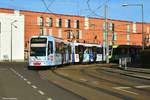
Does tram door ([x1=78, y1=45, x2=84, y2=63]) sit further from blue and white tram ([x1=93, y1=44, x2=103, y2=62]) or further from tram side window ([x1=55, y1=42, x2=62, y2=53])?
tram side window ([x1=55, y1=42, x2=62, y2=53])

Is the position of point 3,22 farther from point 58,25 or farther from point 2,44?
point 58,25

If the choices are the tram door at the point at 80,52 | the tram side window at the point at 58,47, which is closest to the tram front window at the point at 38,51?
the tram side window at the point at 58,47

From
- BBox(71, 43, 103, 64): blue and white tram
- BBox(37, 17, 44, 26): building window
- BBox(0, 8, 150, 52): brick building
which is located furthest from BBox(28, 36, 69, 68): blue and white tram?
BBox(37, 17, 44, 26): building window

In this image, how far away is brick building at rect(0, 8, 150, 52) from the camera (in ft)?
367

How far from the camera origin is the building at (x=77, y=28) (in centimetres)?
11149

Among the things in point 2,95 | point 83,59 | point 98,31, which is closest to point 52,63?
point 83,59

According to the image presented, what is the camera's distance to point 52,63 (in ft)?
159

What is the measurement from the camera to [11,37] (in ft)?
330

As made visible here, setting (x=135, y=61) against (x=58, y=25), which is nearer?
(x=135, y=61)

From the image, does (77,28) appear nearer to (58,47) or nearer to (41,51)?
(58,47)

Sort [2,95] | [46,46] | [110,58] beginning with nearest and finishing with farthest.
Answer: [2,95] < [46,46] < [110,58]

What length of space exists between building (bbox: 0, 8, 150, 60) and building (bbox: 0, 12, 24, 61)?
269 centimetres

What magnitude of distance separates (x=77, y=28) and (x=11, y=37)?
26737mm

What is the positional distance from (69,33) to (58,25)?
164 inches
